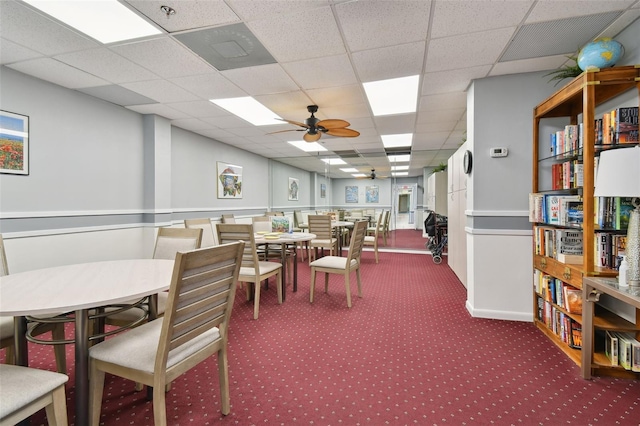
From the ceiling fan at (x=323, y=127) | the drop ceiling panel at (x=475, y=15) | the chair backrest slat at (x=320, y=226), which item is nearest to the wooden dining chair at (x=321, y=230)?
the chair backrest slat at (x=320, y=226)

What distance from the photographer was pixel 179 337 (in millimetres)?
1347

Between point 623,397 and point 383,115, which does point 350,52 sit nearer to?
point 383,115

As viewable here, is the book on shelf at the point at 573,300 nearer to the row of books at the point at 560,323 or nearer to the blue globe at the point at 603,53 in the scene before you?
the row of books at the point at 560,323

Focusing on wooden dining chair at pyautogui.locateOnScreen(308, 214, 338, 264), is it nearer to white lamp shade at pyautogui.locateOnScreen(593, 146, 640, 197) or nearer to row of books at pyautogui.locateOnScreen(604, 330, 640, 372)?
row of books at pyautogui.locateOnScreen(604, 330, 640, 372)

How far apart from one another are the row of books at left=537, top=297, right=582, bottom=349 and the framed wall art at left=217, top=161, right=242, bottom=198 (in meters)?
5.75

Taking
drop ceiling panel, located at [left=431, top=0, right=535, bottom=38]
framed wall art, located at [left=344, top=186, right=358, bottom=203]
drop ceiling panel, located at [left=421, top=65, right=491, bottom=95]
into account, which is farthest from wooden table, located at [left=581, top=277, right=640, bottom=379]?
framed wall art, located at [left=344, top=186, right=358, bottom=203]

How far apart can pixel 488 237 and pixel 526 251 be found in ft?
1.22

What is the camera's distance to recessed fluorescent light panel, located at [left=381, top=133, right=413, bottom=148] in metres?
5.88

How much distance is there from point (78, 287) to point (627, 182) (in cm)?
309

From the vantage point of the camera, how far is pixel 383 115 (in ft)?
14.8

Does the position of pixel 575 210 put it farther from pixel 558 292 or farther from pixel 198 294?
pixel 198 294

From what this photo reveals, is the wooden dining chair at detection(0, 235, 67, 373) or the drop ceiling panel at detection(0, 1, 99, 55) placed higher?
the drop ceiling panel at detection(0, 1, 99, 55)

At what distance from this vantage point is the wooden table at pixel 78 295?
125cm

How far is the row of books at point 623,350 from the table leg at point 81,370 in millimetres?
3215
